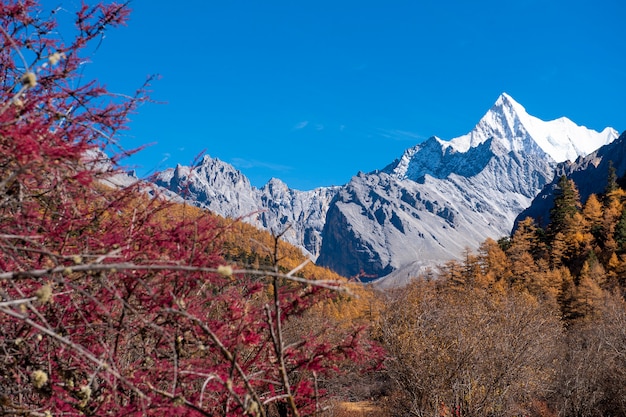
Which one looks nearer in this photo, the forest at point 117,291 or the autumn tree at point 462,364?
the forest at point 117,291

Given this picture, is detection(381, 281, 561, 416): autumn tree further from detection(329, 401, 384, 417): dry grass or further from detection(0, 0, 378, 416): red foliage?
detection(0, 0, 378, 416): red foliage

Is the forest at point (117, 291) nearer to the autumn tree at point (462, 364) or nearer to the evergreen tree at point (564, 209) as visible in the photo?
the autumn tree at point (462, 364)

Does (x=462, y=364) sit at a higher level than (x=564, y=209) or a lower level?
lower

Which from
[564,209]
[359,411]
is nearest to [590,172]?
[564,209]

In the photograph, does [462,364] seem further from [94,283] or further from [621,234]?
[621,234]

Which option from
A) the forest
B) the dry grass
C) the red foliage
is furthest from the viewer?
the dry grass

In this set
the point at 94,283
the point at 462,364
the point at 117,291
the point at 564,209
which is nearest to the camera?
the point at 117,291

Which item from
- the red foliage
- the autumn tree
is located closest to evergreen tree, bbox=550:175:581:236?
the autumn tree

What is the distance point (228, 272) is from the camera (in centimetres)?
147

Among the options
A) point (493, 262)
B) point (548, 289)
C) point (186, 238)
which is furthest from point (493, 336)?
point (493, 262)

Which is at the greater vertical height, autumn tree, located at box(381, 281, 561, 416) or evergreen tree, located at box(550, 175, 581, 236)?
evergreen tree, located at box(550, 175, 581, 236)

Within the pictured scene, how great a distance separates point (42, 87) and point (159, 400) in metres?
2.65

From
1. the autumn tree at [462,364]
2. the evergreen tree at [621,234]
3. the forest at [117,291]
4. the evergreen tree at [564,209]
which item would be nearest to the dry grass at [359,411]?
the autumn tree at [462,364]

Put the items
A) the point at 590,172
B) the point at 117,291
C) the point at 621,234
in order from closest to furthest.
A: the point at 117,291
the point at 621,234
the point at 590,172
